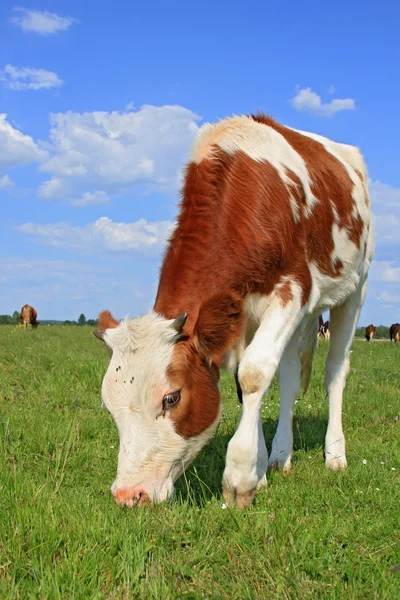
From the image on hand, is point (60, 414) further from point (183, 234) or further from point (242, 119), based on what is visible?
point (242, 119)

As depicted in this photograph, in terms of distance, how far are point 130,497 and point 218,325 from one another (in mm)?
1185

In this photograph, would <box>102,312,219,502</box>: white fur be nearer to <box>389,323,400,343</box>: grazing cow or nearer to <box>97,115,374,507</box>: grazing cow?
<box>97,115,374,507</box>: grazing cow

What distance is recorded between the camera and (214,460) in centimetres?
548

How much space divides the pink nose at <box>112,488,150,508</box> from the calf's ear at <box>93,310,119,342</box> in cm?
100

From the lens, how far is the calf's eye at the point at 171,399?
154 inches

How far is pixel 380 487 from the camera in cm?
469

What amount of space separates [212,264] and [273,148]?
129cm

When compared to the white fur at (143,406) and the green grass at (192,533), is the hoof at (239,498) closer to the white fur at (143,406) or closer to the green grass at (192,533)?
the green grass at (192,533)

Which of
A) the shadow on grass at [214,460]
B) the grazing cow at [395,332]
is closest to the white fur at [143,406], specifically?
the shadow on grass at [214,460]

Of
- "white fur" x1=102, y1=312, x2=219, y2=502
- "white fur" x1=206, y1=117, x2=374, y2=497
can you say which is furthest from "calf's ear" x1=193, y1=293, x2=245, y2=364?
"white fur" x1=102, y1=312, x2=219, y2=502

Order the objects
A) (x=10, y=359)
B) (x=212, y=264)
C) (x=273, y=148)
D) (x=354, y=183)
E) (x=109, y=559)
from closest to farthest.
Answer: (x=109, y=559)
(x=212, y=264)
(x=273, y=148)
(x=354, y=183)
(x=10, y=359)

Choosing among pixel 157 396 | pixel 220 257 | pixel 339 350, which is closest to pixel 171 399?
pixel 157 396

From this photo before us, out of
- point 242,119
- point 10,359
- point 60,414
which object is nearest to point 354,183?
point 242,119

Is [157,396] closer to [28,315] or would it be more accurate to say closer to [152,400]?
[152,400]
